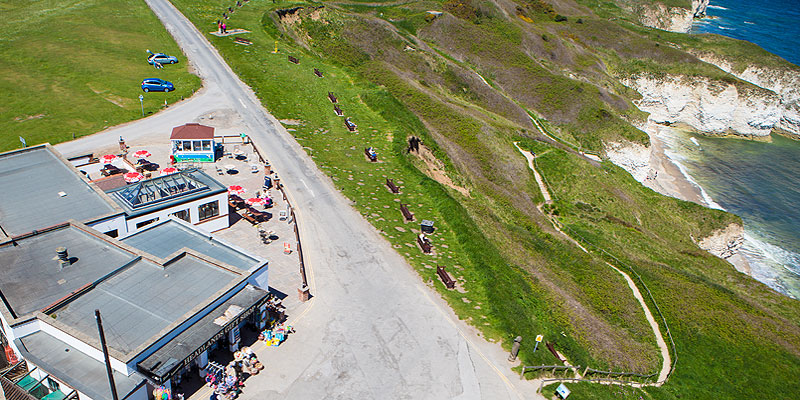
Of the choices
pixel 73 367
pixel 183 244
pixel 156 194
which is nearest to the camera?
pixel 73 367

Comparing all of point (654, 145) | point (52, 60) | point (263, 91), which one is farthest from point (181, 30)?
point (654, 145)

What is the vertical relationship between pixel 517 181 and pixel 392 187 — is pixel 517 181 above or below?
below

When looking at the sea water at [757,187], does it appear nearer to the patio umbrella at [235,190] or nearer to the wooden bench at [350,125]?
the wooden bench at [350,125]

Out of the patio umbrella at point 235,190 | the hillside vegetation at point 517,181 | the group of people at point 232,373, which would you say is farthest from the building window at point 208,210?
the group of people at point 232,373

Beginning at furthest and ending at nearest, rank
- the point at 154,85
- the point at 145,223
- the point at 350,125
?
the point at 154,85 → the point at 350,125 → the point at 145,223

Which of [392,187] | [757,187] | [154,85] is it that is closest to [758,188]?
[757,187]

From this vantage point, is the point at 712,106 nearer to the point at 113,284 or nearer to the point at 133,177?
the point at 133,177
